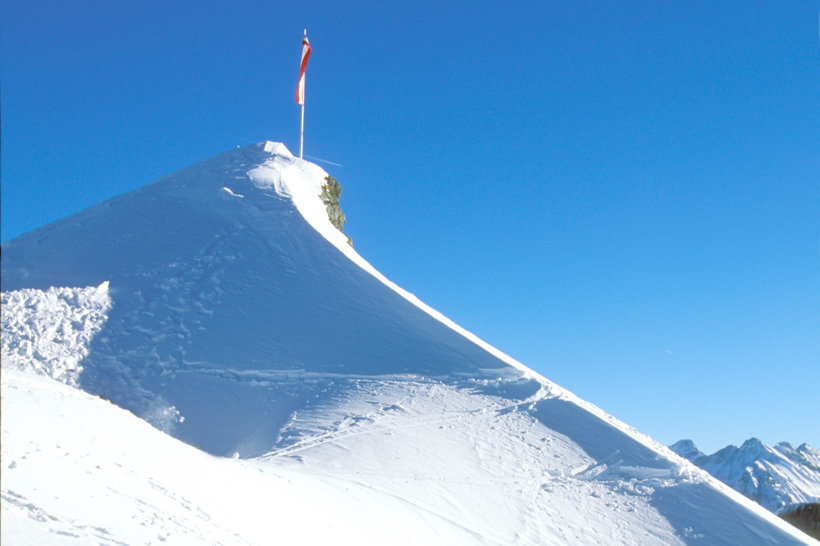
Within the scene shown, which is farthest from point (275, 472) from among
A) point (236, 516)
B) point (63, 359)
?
point (63, 359)

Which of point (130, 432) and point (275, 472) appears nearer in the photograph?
point (130, 432)

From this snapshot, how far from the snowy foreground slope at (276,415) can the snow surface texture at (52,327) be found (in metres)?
0.06

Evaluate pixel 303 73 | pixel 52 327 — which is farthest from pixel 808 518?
pixel 52 327

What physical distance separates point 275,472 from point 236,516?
2.78 m

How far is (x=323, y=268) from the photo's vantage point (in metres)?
19.5

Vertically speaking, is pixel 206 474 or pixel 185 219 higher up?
pixel 185 219

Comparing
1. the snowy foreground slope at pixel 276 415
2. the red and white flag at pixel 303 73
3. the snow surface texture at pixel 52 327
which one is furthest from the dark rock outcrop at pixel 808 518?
the snow surface texture at pixel 52 327

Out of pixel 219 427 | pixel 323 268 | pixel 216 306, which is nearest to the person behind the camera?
pixel 219 427

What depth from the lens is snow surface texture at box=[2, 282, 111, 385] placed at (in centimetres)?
1406

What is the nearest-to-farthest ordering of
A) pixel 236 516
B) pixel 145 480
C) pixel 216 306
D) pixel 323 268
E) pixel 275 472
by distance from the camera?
pixel 145 480
pixel 236 516
pixel 275 472
pixel 216 306
pixel 323 268

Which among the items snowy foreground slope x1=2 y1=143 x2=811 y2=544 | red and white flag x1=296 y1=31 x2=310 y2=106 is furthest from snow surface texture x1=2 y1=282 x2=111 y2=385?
red and white flag x1=296 y1=31 x2=310 y2=106

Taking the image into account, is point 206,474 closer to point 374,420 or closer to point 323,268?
point 374,420

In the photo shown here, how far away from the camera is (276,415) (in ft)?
46.2

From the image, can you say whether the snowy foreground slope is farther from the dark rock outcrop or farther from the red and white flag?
the dark rock outcrop
